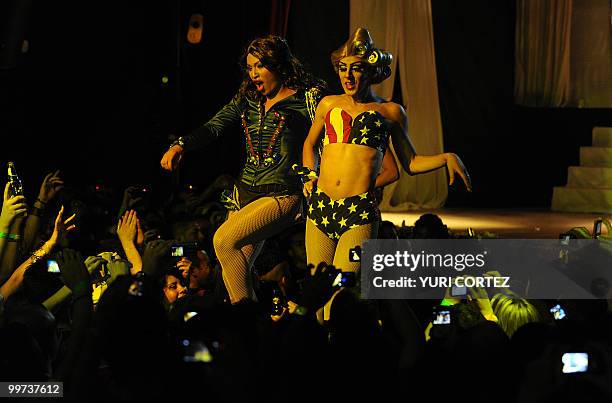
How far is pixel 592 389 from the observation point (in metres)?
2.76

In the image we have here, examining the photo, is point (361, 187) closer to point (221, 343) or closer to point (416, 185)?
point (221, 343)

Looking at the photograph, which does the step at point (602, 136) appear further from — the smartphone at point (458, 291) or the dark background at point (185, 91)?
the smartphone at point (458, 291)

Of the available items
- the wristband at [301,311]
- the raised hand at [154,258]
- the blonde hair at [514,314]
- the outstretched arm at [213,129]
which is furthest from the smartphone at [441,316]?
the outstretched arm at [213,129]

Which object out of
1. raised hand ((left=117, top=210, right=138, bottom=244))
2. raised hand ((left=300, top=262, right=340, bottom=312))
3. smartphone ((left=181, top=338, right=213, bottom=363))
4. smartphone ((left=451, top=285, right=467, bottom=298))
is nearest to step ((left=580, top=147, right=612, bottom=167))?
smartphone ((left=451, top=285, right=467, bottom=298))

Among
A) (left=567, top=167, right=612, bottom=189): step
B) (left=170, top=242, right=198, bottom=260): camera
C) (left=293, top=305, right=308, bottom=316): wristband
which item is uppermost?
(left=293, top=305, right=308, bottom=316): wristband

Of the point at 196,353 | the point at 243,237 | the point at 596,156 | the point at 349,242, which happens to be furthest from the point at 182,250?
the point at 596,156

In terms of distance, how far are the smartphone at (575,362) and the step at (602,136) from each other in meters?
10.5

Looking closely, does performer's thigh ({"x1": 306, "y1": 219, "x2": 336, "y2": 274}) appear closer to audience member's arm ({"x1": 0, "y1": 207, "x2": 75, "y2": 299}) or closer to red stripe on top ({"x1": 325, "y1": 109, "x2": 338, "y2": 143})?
red stripe on top ({"x1": 325, "y1": 109, "x2": 338, "y2": 143})

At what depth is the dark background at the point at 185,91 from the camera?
877cm

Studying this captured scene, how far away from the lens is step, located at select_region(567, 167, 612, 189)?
41.7 feet

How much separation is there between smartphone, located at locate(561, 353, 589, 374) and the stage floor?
657 centimetres

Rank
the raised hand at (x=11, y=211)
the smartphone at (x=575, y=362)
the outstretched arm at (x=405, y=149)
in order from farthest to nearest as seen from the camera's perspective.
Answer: the outstretched arm at (x=405, y=149) < the raised hand at (x=11, y=211) < the smartphone at (x=575, y=362)

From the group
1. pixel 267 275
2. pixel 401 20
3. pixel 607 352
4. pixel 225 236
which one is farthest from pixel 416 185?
pixel 607 352

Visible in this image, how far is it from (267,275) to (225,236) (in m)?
1.29
